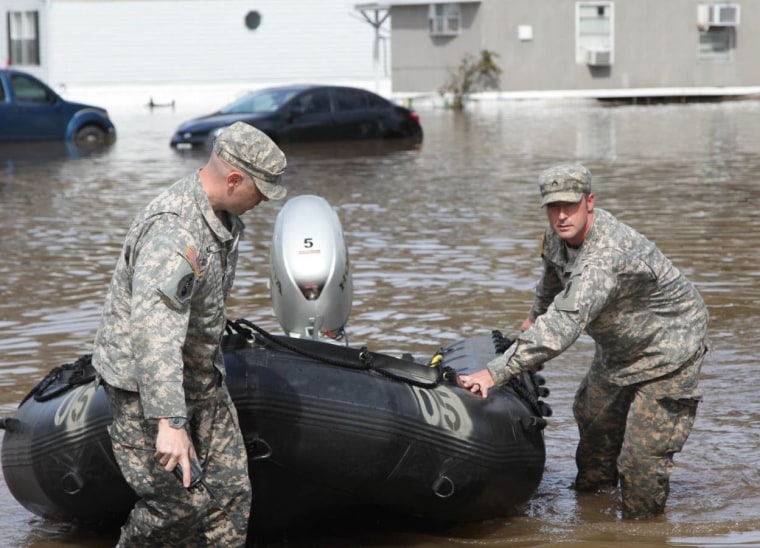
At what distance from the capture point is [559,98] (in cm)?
3931

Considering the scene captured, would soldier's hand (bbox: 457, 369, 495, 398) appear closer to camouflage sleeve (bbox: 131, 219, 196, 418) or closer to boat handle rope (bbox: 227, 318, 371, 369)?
boat handle rope (bbox: 227, 318, 371, 369)

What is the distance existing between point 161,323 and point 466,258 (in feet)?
26.7

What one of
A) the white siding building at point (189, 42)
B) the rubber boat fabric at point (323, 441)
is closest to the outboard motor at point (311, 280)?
the rubber boat fabric at point (323, 441)

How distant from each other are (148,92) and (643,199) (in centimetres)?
2796

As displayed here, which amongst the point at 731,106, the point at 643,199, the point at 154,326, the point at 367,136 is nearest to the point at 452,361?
the point at 154,326

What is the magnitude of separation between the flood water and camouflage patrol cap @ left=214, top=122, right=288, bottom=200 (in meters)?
1.93

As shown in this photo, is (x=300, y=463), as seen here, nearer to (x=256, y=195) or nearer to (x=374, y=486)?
(x=374, y=486)

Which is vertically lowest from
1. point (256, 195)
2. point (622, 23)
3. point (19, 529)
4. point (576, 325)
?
point (19, 529)

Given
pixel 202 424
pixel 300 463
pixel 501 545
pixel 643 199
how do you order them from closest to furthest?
1. pixel 202 424
2. pixel 300 463
3. pixel 501 545
4. pixel 643 199

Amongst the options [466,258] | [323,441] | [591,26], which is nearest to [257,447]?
[323,441]

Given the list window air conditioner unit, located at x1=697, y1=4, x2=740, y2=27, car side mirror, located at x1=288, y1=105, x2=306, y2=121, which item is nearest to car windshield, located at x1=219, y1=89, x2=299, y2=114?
car side mirror, located at x1=288, y1=105, x2=306, y2=121

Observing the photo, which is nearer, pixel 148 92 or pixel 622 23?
pixel 622 23

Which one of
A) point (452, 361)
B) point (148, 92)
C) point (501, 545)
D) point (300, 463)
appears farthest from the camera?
point (148, 92)

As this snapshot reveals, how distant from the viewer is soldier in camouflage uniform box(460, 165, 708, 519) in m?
5.58
